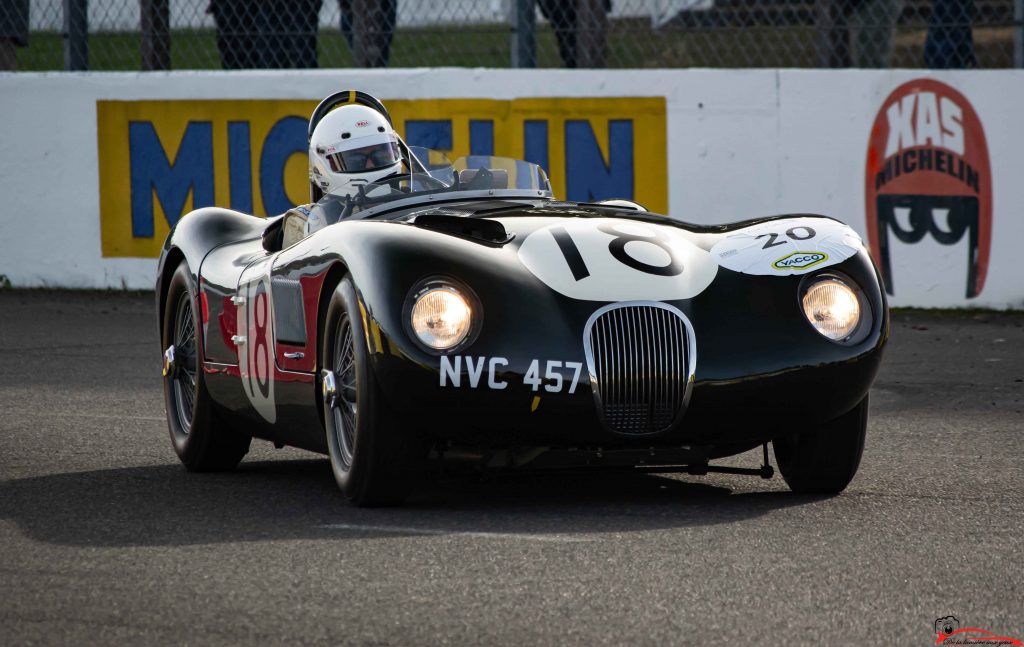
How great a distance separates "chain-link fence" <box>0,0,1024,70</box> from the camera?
11719 mm

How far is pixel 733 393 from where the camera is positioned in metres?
5.01

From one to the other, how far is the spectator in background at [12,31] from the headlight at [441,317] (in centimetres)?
950

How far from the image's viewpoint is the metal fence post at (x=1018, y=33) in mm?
11305

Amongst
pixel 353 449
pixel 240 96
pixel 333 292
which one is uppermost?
pixel 240 96

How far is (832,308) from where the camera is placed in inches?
206

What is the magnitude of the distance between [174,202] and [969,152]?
17.7 ft

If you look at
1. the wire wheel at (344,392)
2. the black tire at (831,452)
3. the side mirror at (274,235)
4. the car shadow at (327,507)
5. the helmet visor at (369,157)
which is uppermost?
the helmet visor at (369,157)

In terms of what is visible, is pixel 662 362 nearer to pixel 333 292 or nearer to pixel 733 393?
pixel 733 393

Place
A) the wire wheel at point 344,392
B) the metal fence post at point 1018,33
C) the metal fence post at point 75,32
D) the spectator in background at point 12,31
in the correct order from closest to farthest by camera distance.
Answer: the wire wheel at point 344,392
the metal fence post at point 1018,33
the metal fence post at point 75,32
the spectator in background at point 12,31

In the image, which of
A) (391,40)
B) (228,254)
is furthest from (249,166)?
(228,254)

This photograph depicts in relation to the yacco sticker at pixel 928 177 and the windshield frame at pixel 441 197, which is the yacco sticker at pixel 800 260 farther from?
the yacco sticker at pixel 928 177

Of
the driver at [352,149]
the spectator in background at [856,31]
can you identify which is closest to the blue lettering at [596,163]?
the spectator in background at [856,31]

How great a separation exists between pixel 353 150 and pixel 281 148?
5836mm

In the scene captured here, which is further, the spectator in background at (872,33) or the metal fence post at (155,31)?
the metal fence post at (155,31)
